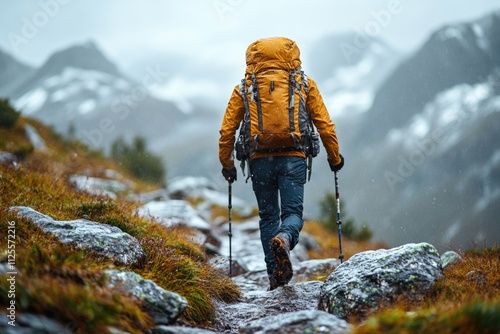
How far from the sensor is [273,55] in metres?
6.00

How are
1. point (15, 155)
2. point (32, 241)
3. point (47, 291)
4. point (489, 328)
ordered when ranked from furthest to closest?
1. point (15, 155)
2. point (32, 241)
3. point (47, 291)
4. point (489, 328)

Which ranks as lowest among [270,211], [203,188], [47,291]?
[47,291]

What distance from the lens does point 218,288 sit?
5770 mm

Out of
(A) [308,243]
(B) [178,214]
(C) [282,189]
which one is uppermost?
(B) [178,214]

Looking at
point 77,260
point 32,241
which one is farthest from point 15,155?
point 77,260

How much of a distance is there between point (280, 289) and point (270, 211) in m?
1.16

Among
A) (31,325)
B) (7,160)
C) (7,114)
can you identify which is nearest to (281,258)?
(31,325)

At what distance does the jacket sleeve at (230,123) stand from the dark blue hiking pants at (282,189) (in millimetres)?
566

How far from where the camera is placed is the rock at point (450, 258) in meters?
6.14

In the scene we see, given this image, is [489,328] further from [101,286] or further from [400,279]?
[101,286]

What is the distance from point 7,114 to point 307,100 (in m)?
15.1

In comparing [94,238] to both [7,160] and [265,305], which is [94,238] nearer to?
[265,305]

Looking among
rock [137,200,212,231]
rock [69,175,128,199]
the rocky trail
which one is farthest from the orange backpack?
rock [137,200,212,231]

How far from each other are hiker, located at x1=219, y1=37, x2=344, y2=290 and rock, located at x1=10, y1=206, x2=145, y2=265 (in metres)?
1.80
